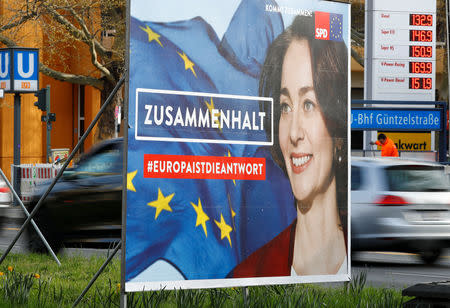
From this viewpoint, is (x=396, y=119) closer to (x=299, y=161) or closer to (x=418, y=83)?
(x=418, y=83)

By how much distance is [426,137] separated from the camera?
80.2ft

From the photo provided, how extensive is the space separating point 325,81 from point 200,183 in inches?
57.3

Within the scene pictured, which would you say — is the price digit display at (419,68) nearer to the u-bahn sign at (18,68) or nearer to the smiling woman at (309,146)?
the u-bahn sign at (18,68)

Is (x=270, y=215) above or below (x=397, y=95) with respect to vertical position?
below

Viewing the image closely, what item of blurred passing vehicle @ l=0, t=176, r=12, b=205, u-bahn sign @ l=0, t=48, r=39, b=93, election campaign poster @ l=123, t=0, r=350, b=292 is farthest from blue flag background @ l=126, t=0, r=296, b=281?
blurred passing vehicle @ l=0, t=176, r=12, b=205

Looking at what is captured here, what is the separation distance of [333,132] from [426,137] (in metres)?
17.7

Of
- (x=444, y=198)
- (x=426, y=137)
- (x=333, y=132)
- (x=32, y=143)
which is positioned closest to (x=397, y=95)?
(x=426, y=137)

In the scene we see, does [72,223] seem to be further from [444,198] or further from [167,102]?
[167,102]

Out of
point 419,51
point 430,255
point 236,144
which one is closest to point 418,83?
point 419,51

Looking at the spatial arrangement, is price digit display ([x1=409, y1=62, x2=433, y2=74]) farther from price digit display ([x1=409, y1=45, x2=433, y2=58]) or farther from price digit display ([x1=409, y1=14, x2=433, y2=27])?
price digit display ([x1=409, y1=14, x2=433, y2=27])

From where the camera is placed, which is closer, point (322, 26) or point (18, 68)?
point (322, 26)

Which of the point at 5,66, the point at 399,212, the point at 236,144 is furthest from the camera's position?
the point at 5,66

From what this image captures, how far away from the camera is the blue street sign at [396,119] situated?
20812 mm

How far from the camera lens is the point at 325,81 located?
23.7 feet
